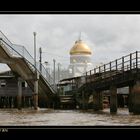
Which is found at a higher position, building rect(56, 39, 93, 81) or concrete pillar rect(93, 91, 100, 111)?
building rect(56, 39, 93, 81)

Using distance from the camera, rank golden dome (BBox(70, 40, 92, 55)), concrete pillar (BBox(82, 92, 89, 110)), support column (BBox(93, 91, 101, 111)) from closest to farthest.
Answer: support column (BBox(93, 91, 101, 111)), concrete pillar (BBox(82, 92, 89, 110)), golden dome (BBox(70, 40, 92, 55))

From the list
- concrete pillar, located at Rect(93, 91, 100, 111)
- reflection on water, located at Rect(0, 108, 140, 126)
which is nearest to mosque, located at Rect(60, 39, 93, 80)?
concrete pillar, located at Rect(93, 91, 100, 111)

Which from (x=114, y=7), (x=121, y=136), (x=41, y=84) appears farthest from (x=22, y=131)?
(x=41, y=84)

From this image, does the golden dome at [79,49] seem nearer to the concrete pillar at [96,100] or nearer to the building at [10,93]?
the building at [10,93]

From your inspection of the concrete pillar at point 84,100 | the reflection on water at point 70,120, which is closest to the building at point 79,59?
the concrete pillar at point 84,100

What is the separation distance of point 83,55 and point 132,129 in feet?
261

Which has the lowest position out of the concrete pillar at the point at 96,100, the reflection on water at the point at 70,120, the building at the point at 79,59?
the reflection on water at the point at 70,120

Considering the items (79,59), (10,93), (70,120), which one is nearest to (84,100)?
(10,93)

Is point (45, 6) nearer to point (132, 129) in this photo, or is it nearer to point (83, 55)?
point (132, 129)

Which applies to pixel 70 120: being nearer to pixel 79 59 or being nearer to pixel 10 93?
pixel 10 93

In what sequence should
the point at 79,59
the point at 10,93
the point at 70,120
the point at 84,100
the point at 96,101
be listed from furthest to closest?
the point at 79,59
the point at 10,93
the point at 84,100
the point at 96,101
the point at 70,120

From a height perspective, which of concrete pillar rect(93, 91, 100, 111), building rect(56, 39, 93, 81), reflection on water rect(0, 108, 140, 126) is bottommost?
reflection on water rect(0, 108, 140, 126)

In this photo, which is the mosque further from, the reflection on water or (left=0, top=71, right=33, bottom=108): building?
the reflection on water

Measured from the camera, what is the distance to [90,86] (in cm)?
3048
